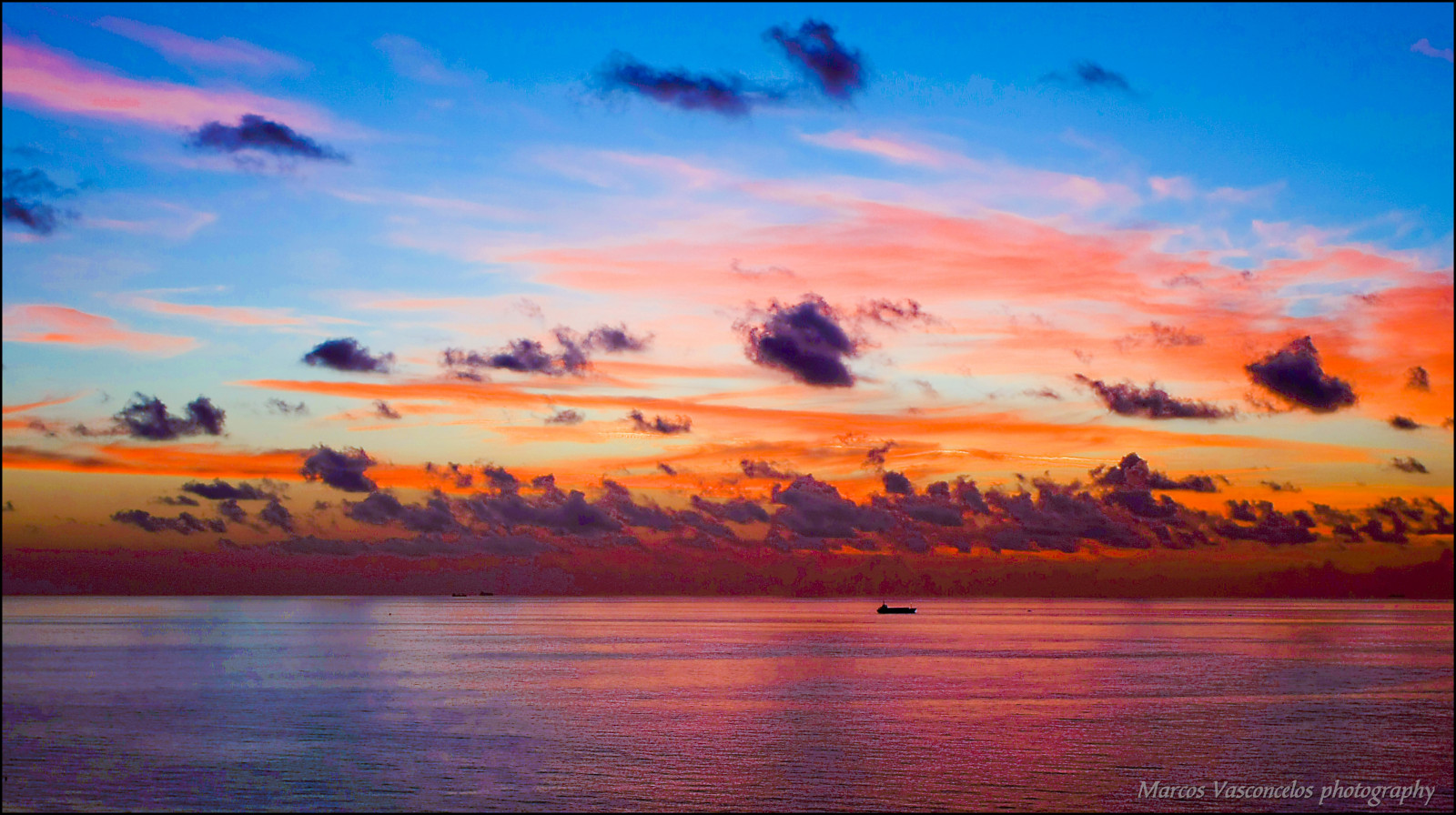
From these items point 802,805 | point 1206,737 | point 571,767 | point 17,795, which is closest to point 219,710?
point 17,795

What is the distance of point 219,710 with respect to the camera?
8594 cm

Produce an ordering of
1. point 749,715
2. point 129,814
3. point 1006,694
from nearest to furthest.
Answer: point 129,814 → point 749,715 → point 1006,694

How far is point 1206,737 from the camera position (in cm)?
7388

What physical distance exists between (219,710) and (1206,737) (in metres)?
70.4

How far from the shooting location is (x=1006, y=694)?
97125 mm

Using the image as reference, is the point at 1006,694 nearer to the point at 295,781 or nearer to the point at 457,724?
the point at 457,724

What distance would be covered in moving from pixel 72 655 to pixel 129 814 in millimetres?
114457

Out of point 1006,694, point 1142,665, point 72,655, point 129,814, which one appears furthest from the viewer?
point 72,655

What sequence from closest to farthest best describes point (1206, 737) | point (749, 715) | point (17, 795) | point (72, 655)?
1. point (17, 795)
2. point (1206, 737)
3. point (749, 715)
4. point (72, 655)

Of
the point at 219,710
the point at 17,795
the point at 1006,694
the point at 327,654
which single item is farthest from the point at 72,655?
the point at 1006,694

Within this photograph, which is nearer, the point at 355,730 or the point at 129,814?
the point at 129,814

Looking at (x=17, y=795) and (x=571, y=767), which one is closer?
(x=17, y=795)

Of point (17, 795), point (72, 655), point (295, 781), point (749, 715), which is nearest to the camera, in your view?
point (17, 795)

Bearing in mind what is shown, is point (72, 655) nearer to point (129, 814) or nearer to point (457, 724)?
point (457, 724)
